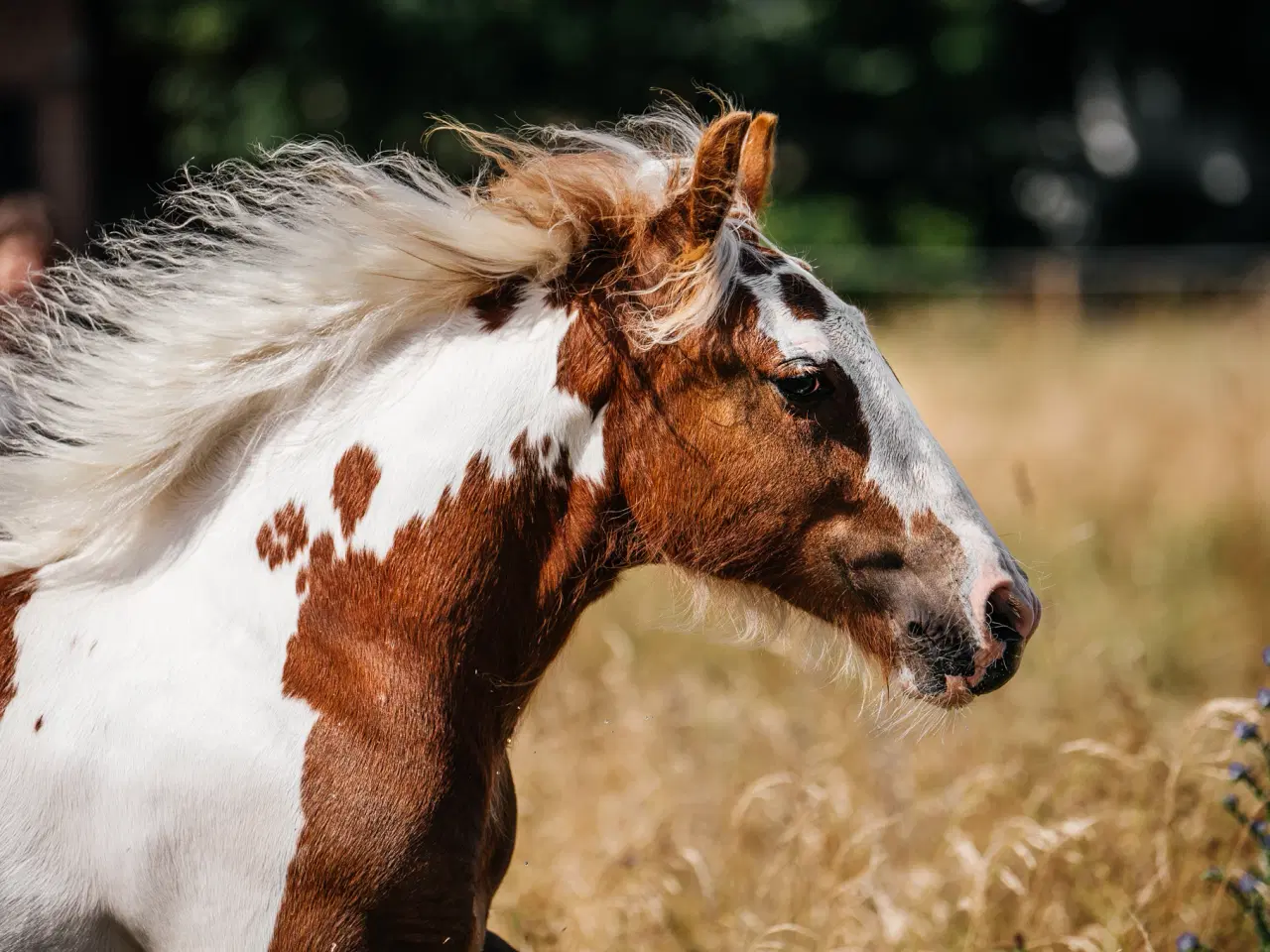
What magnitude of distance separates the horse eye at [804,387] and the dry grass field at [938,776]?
53 centimetres

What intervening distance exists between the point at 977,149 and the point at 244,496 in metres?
22.2

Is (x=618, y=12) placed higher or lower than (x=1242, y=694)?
lower

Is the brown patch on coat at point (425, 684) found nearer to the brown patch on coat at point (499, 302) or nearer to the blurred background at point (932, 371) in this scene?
the brown patch on coat at point (499, 302)

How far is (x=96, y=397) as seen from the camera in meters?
2.37

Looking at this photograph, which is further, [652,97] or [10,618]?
[652,97]

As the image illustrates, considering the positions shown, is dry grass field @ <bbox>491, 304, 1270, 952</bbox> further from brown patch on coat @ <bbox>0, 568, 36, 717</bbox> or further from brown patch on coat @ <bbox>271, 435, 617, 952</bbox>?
brown patch on coat @ <bbox>0, 568, 36, 717</bbox>

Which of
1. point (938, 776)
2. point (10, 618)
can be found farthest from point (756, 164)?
point (938, 776)

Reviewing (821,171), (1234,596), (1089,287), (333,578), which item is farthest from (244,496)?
(821,171)

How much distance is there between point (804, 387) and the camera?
2287 millimetres

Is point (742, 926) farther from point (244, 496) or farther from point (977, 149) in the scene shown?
point (977, 149)

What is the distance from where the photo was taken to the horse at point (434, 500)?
213cm

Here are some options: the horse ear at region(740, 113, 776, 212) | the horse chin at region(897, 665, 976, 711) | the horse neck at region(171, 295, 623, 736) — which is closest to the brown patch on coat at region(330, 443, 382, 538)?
the horse neck at region(171, 295, 623, 736)

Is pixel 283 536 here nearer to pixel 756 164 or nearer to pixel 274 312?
pixel 274 312

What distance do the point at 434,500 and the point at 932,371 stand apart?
10.9 metres
